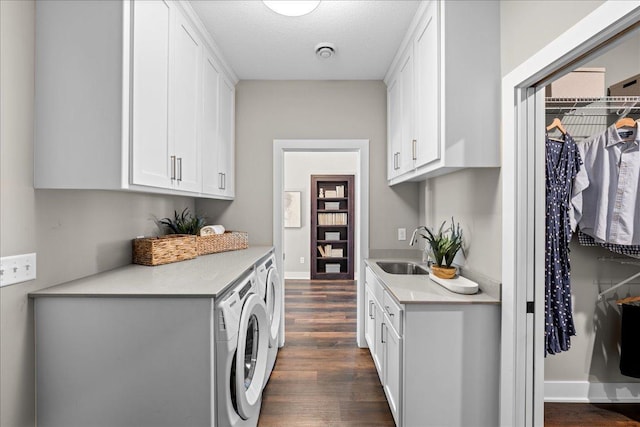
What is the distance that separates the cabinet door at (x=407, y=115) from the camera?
2256 mm

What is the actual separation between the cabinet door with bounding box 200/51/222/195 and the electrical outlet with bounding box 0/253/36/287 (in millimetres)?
1133

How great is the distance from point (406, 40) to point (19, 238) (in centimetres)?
242

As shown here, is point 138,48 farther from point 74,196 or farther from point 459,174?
point 459,174

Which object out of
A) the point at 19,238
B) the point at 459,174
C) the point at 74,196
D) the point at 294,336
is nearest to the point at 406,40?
the point at 459,174

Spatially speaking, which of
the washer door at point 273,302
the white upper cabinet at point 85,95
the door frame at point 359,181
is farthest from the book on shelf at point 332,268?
the white upper cabinet at point 85,95

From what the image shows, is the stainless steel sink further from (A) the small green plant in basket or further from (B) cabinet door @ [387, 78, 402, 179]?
(A) the small green plant in basket

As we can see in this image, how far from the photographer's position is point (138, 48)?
1477mm

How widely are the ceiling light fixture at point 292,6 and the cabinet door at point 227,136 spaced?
1001 mm

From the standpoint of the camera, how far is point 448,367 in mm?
1678

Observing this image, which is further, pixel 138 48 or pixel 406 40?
pixel 406 40

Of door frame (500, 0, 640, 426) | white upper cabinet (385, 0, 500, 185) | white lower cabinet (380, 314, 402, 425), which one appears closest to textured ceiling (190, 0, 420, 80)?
white upper cabinet (385, 0, 500, 185)

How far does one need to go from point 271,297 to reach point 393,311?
1.16m

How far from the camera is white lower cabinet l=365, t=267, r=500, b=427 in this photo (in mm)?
1678

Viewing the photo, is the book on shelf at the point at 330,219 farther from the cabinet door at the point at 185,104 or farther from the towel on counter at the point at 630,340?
the towel on counter at the point at 630,340
